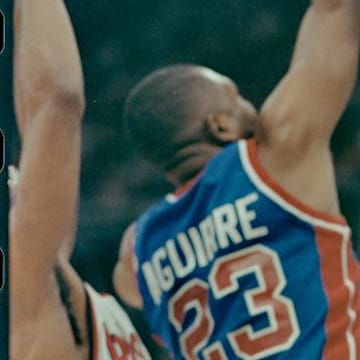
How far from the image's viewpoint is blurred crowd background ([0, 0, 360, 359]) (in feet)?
3.92

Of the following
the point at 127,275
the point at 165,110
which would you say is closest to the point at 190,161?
the point at 165,110

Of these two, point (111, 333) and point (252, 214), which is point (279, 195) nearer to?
point (252, 214)

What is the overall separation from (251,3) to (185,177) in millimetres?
253

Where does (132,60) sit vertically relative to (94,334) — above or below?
above

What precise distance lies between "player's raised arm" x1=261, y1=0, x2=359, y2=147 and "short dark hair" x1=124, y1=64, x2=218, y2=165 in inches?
3.8

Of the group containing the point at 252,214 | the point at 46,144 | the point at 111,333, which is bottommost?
the point at 111,333

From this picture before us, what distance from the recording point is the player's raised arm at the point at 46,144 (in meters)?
1.21

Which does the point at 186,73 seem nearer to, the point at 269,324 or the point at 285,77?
the point at 285,77

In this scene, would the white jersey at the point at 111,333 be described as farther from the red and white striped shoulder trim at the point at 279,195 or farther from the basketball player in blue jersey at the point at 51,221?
the red and white striped shoulder trim at the point at 279,195

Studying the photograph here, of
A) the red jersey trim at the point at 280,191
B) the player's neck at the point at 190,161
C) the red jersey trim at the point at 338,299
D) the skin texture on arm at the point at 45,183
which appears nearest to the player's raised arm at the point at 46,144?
the skin texture on arm at the point at 45,183

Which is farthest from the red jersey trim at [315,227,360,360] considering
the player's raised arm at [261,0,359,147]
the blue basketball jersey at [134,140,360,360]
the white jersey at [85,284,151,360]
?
the white jersey at [85,284,151,360]

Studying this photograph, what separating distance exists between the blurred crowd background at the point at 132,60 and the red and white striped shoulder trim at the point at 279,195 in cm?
7

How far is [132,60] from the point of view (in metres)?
1.22

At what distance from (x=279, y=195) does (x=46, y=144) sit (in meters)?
0.32
